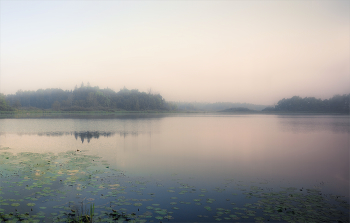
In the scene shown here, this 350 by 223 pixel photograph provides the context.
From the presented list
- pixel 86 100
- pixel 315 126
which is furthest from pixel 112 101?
pixel 315 126

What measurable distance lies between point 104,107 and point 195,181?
165 meters

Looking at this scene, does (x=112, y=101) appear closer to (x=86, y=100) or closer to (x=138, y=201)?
(x=86, y=100)

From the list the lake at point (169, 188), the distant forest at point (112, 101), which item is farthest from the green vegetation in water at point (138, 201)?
the distant forest at point (112, 101)

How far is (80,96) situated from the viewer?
17762cm

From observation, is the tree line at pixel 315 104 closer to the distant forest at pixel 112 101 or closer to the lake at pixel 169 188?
the distant forest at pixel 112 101

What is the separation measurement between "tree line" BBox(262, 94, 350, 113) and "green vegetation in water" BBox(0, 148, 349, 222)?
632ft

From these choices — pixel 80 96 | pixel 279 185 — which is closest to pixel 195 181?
pixel 279 185

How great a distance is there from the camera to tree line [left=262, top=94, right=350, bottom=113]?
161875 mm

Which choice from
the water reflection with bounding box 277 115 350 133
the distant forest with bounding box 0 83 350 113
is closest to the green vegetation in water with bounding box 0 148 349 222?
the water reflection with bounding box 277 115 350 133

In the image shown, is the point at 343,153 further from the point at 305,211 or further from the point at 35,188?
the point at 35,188

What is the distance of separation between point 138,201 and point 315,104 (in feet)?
694

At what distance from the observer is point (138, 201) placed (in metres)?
6.39

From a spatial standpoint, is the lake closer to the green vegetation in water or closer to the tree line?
the green vegetation in water

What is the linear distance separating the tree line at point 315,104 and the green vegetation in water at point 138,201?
632 ft
